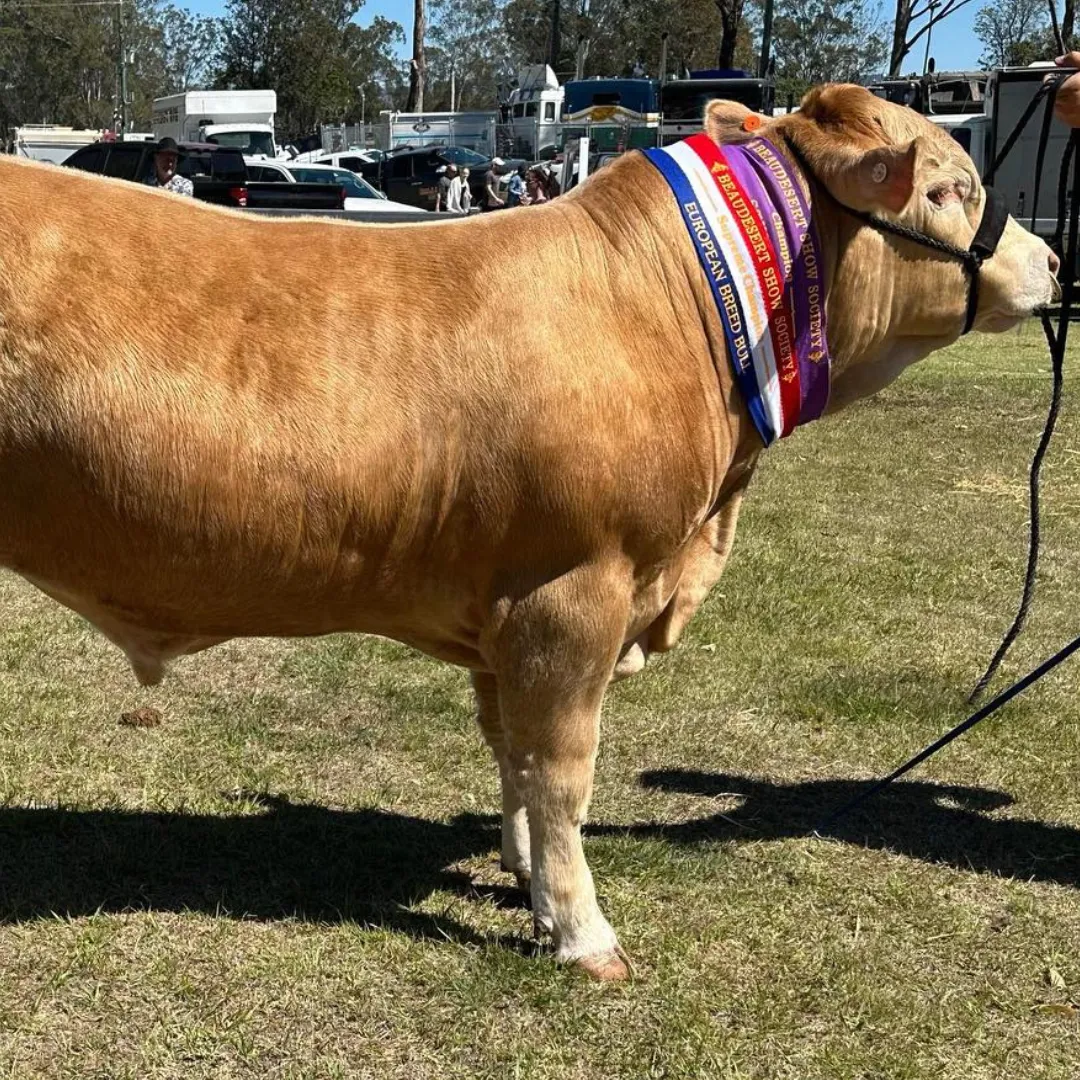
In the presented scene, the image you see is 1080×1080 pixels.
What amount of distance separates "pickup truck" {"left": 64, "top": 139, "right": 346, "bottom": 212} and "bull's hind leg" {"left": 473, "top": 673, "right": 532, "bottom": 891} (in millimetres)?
12479

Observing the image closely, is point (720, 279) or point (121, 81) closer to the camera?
point (720, 279)

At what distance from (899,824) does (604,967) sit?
150 cm

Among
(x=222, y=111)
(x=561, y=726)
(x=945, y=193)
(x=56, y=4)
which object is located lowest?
(x=561, y=726)

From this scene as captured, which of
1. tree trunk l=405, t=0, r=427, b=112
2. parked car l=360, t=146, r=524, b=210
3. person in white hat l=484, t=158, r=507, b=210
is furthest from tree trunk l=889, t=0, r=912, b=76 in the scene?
tree trunk l=405, t=0, r=427, b=112

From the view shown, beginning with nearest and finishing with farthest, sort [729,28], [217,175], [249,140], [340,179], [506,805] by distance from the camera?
[506,805]
[217,175]
[340,179]
[249,140]
[729,28]

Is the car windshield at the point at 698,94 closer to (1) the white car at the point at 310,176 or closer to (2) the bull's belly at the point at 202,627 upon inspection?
(1) the white car at the point at 310,176

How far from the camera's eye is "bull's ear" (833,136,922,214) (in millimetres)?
3168

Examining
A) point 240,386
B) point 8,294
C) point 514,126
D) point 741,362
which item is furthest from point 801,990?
point 514,126

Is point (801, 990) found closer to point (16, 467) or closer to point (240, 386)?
point (240, 386)

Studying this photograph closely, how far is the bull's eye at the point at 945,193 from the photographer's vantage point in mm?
3398

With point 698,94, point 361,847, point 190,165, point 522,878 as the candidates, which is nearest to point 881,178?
point 522,878

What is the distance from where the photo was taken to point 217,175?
24797 mm

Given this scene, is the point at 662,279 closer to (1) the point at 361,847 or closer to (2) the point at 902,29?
(1) the point at 361,847

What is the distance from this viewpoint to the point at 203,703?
5.34m
